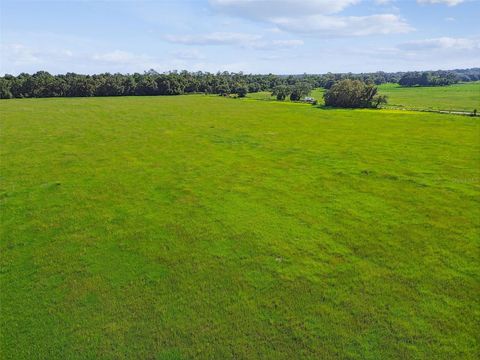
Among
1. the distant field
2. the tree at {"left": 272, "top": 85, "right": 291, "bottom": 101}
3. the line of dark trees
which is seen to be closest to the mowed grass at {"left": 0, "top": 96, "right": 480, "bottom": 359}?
the distant field

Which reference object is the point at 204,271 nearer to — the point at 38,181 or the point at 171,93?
the point at 38,181

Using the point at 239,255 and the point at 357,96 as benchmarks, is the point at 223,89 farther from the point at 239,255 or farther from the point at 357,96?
the point at 239,255

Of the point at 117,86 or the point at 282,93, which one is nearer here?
the point at 282,93

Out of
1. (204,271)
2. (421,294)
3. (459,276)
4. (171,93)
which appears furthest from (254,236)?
(171,93)

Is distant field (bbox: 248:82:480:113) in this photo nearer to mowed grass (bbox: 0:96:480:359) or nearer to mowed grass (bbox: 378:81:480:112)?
mowed grass (bbox: 378:81:480:112)

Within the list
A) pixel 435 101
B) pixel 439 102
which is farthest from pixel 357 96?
pixel 435 101

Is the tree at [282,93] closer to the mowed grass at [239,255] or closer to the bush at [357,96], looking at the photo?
the bush at [357,96]

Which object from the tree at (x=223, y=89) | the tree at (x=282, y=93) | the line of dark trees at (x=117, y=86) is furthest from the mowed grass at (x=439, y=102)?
the tree at (x=223, y=89)

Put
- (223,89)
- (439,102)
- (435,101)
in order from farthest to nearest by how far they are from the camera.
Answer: (223,89) → (435,101) → (439,102)
